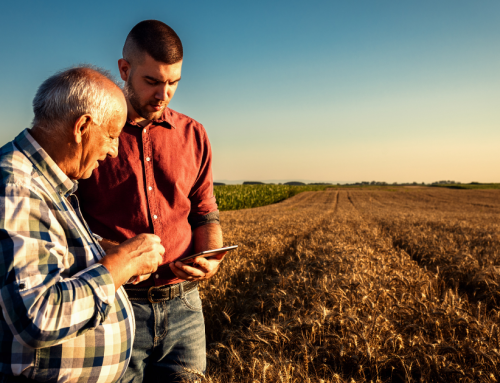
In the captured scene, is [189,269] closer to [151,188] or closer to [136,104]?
[151,188]

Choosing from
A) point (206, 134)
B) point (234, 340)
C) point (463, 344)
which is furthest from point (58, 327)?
point (463, 344)

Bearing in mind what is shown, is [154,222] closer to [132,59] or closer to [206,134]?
[206,134]

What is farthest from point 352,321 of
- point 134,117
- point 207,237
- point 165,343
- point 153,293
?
point 134,117

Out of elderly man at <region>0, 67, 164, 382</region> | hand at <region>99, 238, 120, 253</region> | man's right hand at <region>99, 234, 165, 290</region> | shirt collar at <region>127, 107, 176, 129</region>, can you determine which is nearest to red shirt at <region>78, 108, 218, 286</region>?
shirt collar at <region>127, 107, 176, 129</region>

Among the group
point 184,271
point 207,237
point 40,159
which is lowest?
point 184,271

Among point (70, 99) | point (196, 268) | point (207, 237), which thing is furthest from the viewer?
point (207, 237)

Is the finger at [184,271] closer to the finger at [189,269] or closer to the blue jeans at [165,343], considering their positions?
the finger at [189,269]

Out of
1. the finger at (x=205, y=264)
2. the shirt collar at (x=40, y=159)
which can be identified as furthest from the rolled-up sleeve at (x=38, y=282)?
the finger at (x=205, y=264)

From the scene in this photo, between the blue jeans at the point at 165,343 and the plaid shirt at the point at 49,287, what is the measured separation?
57 centimetres

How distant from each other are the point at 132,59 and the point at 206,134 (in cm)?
70

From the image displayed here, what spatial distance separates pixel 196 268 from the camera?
1.92 meters

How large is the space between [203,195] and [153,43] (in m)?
0.99

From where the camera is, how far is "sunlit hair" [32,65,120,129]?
1.27 m

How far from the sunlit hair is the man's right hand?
1.64ft
